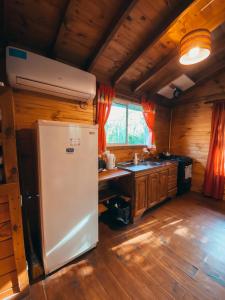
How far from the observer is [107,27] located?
5.66 ft

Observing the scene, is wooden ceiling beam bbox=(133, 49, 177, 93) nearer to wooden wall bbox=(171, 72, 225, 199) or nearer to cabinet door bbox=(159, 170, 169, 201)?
wooden wall bbox=(171, 72, 225, 199)

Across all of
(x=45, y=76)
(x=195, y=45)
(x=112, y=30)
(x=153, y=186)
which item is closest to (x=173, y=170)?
(x=153, y=186)

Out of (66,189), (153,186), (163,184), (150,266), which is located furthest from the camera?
(163,184)

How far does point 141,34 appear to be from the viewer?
190 cm

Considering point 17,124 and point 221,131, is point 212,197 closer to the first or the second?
point 221,131

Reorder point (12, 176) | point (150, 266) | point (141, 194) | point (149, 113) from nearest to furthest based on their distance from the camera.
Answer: point (12, 176)
point (150, 266)
point (141, 194)
point (149, 113)

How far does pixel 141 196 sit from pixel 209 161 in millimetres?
2025

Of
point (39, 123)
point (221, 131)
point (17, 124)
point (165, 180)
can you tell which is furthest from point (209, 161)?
point (17, 124)

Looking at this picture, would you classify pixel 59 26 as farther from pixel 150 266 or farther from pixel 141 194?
pixel 150 266

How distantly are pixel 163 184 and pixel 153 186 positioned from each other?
358 millimetres

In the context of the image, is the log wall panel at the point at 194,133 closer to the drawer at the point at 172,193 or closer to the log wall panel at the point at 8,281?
the drawer at the point at 172,193

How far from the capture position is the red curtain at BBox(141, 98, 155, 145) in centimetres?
315

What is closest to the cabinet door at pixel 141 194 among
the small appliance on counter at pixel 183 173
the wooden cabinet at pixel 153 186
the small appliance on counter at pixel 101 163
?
the wooden cabinet at pixel 153 186

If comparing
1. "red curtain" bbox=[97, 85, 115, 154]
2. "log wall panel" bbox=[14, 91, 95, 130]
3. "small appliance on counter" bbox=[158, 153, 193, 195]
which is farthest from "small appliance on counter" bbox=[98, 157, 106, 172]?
"small appliance on counter" bbox=[158, 153, 193, 195]
